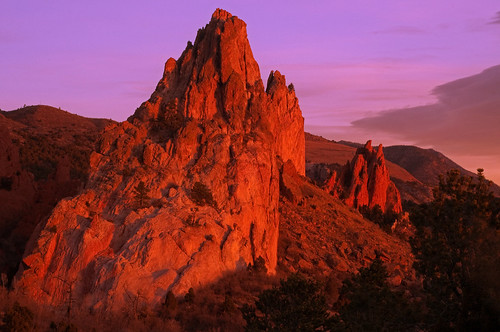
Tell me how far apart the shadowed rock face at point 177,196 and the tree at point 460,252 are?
16.9 metres

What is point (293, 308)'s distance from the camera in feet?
86.9

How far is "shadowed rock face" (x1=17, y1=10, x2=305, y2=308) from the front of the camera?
35375 mm

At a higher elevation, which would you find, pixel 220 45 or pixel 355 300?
pixel 220 45

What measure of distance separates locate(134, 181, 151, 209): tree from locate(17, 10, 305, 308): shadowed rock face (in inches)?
6.7

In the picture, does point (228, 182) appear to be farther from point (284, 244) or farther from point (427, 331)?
point (427, 331)

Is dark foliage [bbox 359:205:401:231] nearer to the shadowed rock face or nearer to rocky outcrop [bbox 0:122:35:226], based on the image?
the shadowed rock face

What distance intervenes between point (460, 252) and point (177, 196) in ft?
75.1

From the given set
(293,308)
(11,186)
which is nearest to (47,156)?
(11,186)

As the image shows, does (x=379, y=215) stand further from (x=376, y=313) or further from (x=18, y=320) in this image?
(x=18, y=320)

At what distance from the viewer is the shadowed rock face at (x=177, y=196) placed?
35.4 metres

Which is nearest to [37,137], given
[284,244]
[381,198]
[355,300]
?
[381,198]

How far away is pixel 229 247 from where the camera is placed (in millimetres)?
38469

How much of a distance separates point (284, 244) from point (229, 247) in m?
12.2

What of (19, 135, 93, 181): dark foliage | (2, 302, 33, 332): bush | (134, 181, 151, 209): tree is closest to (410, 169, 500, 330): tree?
(2, 302, 33, 332): bush
